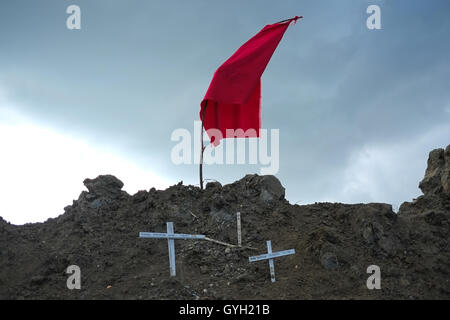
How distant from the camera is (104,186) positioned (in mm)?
12828

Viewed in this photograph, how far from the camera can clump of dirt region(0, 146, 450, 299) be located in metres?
9.43

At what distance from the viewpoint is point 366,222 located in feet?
38.1

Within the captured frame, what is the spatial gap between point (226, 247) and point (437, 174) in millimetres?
8854

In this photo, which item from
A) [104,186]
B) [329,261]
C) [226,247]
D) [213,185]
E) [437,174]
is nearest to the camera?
[329,261]

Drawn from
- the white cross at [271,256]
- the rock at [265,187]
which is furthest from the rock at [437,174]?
the white cross at [271,256]

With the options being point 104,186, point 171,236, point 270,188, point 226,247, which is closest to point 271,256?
point 226,247

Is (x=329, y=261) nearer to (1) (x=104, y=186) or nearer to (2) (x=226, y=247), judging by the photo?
(2) (x=226, y=247)

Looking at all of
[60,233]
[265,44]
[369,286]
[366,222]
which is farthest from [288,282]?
[265,44]

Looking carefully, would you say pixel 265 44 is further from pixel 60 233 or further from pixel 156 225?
pixel 60 233

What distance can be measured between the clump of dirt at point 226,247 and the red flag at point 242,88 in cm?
211

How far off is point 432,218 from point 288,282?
21.1 ft

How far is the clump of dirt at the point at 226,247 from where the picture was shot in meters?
9.43

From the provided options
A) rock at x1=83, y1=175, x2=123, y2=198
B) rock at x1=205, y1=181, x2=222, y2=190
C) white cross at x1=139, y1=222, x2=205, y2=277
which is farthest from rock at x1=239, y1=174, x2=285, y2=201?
rock at x1=83, y1=175, x2=123, y2=198

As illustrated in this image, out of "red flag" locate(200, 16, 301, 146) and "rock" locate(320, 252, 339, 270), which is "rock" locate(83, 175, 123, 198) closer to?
"red flag" locate(200, 16, 301, 146)
